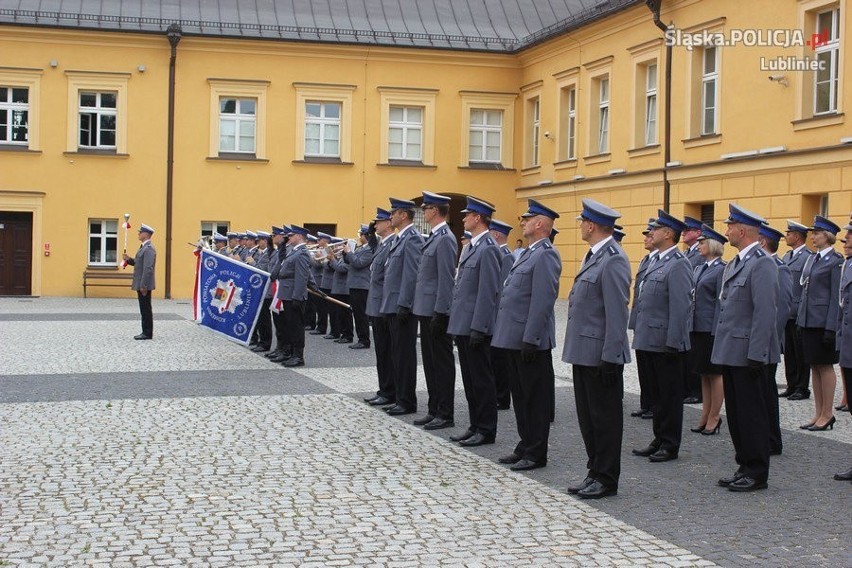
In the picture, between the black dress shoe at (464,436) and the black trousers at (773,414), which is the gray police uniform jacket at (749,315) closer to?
the black trousers at (773,414)

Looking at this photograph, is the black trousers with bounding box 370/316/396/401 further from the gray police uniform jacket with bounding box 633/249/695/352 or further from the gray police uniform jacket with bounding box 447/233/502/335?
the gray police uniform jacket with bounding box 633/249/695/352

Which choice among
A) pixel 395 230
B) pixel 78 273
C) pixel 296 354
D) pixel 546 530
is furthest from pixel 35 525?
pixel 78 273

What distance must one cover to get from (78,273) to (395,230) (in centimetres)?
2326

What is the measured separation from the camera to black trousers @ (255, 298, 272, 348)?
18297 mm

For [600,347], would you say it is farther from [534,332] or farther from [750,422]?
[750,422]

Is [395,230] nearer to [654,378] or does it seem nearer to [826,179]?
[654,378]

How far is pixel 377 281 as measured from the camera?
1292 centimetres

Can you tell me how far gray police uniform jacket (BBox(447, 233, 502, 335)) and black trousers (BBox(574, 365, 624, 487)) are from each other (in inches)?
75.9

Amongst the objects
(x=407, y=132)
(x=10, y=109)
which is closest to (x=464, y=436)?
(x=407, y=132)

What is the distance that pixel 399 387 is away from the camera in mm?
11359

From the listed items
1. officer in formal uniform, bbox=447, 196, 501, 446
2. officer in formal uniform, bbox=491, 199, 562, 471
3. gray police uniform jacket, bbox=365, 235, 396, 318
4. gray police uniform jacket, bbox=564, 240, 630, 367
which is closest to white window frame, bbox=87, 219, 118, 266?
gray police uniform jacket, bbox=365, 235, 396, 318

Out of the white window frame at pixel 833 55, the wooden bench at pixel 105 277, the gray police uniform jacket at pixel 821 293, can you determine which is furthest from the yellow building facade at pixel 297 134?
the gray police uniform jacket at pixel 821 293

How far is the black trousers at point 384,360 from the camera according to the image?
39.0 feet

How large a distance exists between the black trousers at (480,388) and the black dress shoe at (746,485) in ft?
7.67
